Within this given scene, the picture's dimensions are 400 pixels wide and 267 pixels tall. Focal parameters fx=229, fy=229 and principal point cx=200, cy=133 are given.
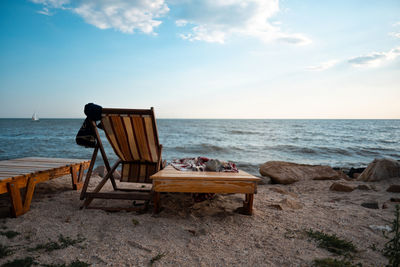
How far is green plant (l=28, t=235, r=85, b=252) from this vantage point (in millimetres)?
2148

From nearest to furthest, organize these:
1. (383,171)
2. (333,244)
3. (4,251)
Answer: (4,251), (333,244), (383,171)

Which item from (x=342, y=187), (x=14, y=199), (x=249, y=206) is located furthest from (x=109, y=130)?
(x=342, y=187)

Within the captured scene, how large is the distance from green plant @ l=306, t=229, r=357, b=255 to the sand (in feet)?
0.25

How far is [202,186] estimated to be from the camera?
3.02 m

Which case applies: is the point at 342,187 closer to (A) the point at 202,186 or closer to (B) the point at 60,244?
(A) the point at 202,186

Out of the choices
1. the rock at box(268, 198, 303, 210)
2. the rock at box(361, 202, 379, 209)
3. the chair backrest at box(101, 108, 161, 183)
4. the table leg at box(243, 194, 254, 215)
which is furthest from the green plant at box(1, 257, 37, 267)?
the rock at box(361, 202, 379, 209)

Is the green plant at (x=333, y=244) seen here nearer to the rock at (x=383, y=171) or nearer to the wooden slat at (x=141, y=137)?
the wooden slat at (x=141, y=137)

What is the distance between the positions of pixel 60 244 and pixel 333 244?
2.77 meters

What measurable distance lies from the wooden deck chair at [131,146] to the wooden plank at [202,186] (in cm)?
50

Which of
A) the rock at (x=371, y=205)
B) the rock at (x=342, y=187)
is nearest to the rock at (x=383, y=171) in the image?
the rock at (x=342, y=187)

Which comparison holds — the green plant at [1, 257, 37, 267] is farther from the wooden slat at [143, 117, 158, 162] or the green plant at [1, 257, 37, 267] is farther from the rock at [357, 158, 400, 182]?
the rock at [357, 158, 400, 182]

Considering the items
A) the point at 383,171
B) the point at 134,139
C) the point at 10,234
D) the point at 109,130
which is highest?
the point at 109,130

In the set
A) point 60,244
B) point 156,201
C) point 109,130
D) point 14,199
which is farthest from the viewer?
point 109,130

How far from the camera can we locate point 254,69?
16859mm
